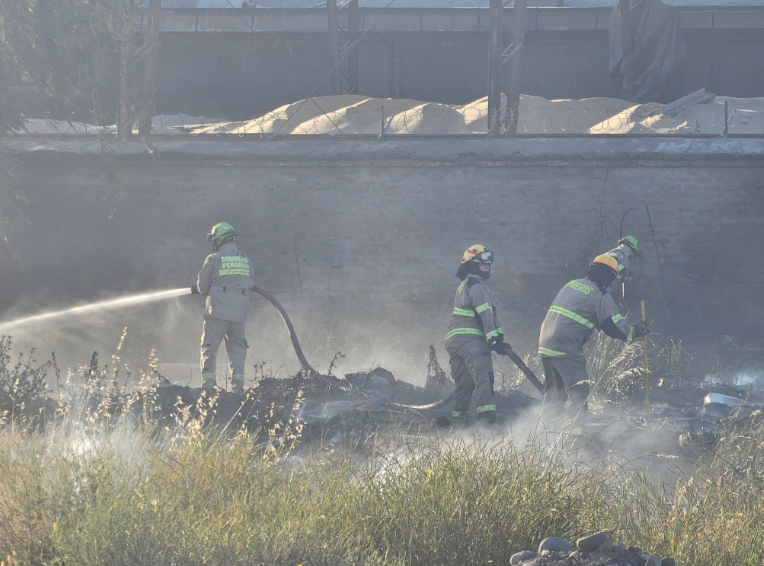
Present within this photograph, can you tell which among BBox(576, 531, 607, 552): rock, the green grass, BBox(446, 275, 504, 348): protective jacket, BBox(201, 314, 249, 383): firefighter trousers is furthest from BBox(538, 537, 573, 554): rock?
BBox(201, 314, 249, 383): firefighter trousers

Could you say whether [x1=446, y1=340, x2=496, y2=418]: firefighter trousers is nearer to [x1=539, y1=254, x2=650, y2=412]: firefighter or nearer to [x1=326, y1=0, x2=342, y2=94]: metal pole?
[x1=539, y1=254, x2=650, y2=412]: firefighter

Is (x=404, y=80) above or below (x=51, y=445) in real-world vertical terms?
above

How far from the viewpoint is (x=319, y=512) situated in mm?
3916

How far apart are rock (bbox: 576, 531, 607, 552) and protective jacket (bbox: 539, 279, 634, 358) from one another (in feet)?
11.7

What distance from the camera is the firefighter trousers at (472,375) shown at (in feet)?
23.6

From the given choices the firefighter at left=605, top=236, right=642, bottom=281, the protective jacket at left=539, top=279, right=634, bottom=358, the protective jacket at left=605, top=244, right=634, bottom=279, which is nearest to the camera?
the protective jacket at left=539, top=279, right=634, bottom=358

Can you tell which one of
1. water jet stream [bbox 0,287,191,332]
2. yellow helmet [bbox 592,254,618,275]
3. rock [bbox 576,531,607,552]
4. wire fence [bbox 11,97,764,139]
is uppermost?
wire fence [bbox 11,97,764,139]

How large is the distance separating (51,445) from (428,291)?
7129mm

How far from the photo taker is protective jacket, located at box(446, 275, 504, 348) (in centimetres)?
726

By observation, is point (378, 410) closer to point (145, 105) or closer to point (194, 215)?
point (194, 215)

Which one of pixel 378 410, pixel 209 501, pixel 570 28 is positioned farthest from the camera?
pixel 570 28

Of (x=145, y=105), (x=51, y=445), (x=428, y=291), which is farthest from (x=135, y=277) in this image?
(x=51, y=445)

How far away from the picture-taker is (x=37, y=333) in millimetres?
11297

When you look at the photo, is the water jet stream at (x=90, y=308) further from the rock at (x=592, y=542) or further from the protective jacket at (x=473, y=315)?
the rock at (x=592, y=542)
